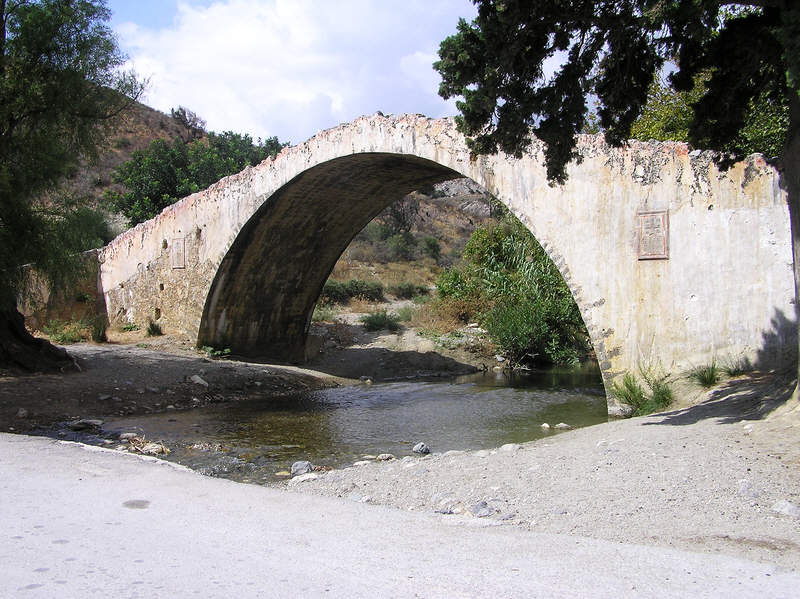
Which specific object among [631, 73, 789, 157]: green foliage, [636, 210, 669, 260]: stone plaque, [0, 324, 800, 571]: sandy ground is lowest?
[0, 324, 800, 571]: sandy ground

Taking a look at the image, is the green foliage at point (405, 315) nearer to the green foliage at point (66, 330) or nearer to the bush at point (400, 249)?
the green foliage at point (66, 330)

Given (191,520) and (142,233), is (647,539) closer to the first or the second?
(191,520)

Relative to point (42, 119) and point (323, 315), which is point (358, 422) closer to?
point (42, 119)

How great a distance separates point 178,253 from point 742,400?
12262 mm

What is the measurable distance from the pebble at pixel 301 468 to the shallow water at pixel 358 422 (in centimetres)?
21

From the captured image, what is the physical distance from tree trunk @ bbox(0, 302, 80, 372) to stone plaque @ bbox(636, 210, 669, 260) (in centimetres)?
875

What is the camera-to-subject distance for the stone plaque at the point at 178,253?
15602 mm

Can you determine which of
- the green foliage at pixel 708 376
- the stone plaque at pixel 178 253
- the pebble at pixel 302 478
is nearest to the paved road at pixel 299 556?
the pebble at pixel 302 478

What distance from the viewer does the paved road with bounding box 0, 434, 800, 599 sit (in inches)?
106

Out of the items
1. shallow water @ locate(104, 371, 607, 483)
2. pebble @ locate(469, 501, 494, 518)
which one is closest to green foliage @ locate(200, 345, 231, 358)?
shallow water @ locate(104, 371, 607, 483)

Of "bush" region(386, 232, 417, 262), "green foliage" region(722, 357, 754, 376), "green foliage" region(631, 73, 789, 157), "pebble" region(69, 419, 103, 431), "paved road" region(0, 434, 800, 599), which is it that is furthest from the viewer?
"bush" region(386, 232, 417, 262)

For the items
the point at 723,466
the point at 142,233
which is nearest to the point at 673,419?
the point at 723,466

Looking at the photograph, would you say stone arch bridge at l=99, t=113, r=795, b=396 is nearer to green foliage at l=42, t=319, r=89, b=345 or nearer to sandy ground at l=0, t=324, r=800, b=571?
sandy ground at l=0, t=324, r=800, b=571

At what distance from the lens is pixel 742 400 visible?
271 inches
